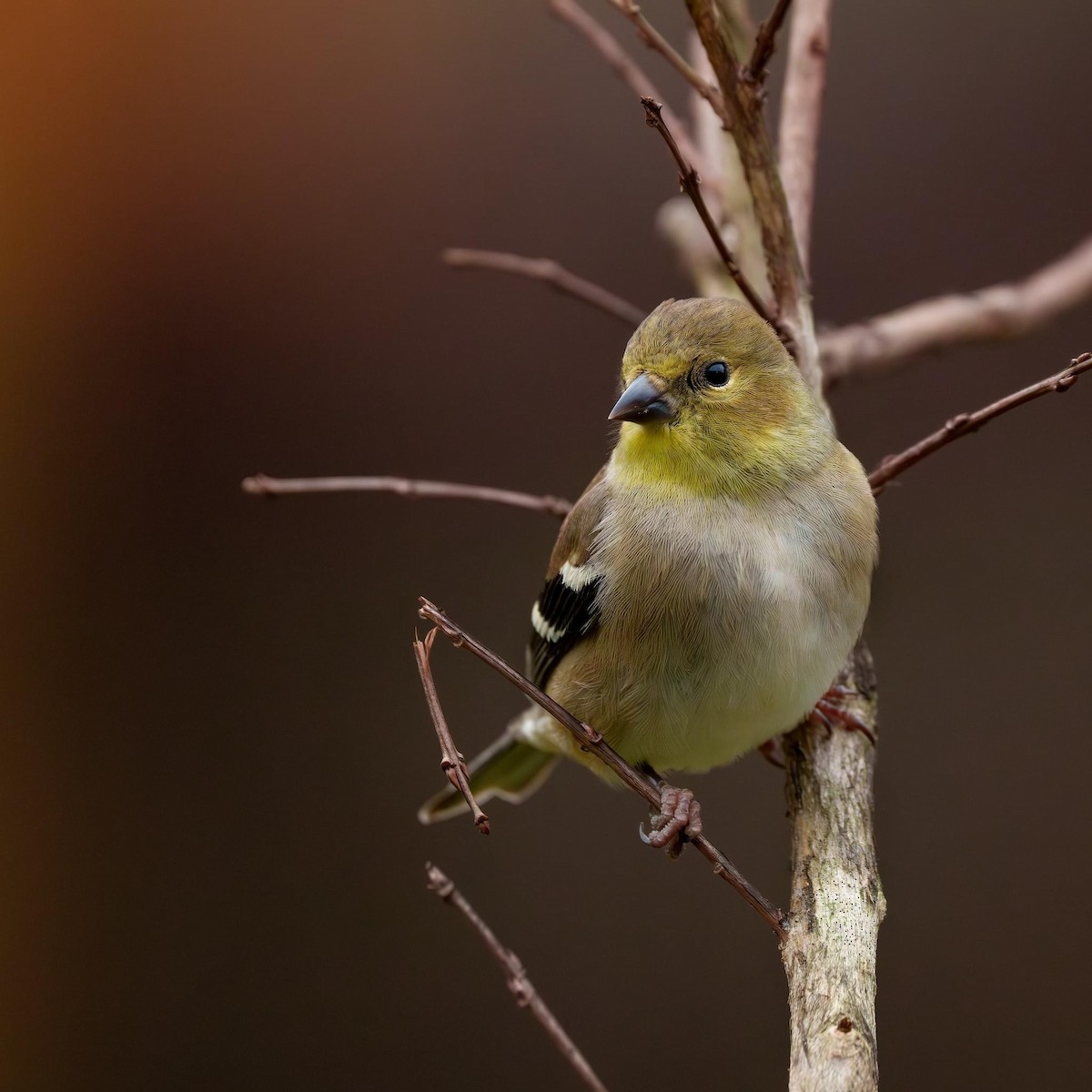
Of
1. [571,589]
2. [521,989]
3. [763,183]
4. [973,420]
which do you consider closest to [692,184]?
[763,183]

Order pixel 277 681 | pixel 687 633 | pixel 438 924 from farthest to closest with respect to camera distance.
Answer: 1. pixel 277 681
2. pixel 438 924
3. pixel 687 633

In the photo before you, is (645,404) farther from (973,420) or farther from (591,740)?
(591,740)

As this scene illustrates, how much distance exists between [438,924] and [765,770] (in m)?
1.31

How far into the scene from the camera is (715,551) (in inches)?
86.0

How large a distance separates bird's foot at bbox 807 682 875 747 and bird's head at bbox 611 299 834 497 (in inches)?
17.4

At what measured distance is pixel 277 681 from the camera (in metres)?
4.42

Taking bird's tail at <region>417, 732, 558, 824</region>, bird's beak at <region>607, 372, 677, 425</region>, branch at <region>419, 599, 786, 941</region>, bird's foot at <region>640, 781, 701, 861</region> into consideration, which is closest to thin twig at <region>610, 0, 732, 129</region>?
bird's beak at <region>607, 372, 677, 425</region>

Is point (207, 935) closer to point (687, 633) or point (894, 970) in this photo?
point (894, 970)

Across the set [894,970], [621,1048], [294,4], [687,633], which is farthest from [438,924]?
[294,4]

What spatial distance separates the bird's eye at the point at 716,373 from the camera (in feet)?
7.41

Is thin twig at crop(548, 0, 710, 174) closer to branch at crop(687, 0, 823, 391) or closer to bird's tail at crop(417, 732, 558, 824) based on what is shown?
branch at crop(687, 0, 823, 391)

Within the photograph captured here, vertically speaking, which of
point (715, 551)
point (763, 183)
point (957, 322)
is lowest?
point (715, 551)

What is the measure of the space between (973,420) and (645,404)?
0.60m

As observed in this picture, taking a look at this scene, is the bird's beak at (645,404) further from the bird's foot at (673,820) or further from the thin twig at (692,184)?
the bird's foot at (673,820)
